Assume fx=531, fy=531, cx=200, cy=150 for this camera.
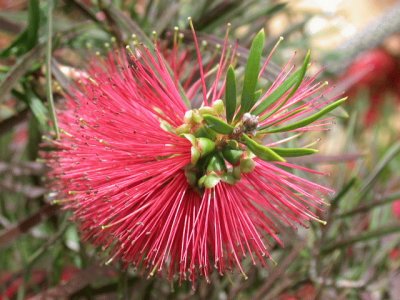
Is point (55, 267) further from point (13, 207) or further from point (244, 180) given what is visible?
point (244, 180)

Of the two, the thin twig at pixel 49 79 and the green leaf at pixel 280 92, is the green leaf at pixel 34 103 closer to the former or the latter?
the thin twig at pixel 49 79

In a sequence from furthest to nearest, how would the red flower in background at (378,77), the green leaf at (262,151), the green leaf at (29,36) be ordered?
the red flower in background at (378,77) < the green leaf at (29,36) < the green leaf at (262,151)

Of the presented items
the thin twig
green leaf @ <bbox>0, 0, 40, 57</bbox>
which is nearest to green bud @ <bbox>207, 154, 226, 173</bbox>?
the thin twig

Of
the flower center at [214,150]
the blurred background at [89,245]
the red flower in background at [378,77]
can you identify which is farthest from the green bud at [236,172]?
the red flower in background at [378,77]

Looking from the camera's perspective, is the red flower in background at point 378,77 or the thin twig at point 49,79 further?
the red flower in background at point 378,77

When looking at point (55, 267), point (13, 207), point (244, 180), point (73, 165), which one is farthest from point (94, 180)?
point (13, 207)

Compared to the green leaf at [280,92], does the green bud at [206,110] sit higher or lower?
higher

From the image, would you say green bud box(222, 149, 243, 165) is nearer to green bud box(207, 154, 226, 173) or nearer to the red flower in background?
green bud box(207, 154, 226, 173)
